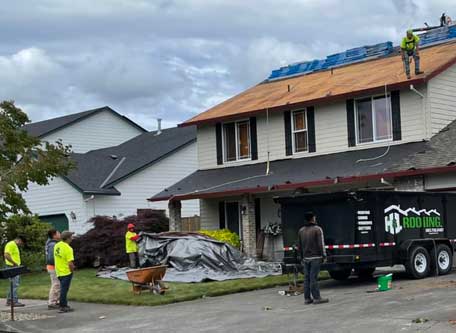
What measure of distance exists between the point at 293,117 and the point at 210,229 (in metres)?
5.44

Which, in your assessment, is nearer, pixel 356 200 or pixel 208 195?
pixel 356 200

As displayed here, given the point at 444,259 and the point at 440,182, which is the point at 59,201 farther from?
the point at 444,259

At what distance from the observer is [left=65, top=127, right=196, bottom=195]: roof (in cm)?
3538

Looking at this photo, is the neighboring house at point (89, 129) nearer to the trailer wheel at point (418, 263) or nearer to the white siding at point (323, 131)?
the white siding at point (323, 131)

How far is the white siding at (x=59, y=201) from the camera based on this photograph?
114 feet

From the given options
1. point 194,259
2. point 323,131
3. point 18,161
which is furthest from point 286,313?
point 323,131

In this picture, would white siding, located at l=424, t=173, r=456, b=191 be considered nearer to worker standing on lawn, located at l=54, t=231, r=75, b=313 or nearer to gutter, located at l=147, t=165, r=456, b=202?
gutter, located at l=147, t=165, r=456, b=202

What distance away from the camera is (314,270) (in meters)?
15.3

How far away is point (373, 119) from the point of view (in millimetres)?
25609

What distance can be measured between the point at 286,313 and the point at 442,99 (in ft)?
41.1

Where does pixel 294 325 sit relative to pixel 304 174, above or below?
below

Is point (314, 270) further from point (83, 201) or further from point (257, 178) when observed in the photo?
point (83, 201)

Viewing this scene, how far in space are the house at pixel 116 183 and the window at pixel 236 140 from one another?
7.43 m

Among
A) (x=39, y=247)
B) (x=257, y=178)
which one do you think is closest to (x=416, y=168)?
(x=257, y=178)
